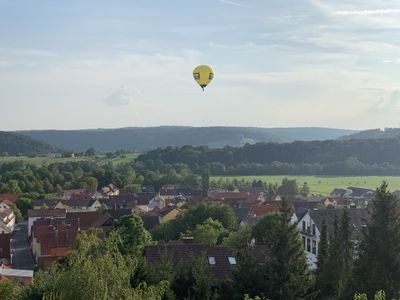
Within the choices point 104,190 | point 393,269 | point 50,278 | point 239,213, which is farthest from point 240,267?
point 104,190

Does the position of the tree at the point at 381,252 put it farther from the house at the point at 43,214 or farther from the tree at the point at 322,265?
the house at the point at 43,214

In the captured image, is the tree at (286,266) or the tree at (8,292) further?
the tree at (8,292)

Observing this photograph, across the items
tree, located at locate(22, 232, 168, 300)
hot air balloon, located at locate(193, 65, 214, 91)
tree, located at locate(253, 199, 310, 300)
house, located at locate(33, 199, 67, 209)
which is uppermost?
hot air balloon, located at locate(193, 65, 214, 91)

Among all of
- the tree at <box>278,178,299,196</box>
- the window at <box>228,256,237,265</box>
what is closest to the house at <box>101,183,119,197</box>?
the tree at <box>278,178,299,196</box>

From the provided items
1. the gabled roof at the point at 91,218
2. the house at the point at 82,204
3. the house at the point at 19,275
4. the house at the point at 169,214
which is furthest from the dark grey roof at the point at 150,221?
the house at the point at 19,275

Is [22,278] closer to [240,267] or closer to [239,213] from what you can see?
[240,267]

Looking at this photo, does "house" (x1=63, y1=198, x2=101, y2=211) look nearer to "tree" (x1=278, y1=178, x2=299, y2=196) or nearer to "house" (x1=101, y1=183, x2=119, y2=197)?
"house" (x1=101, y1=183, x2=119, y2=197)
